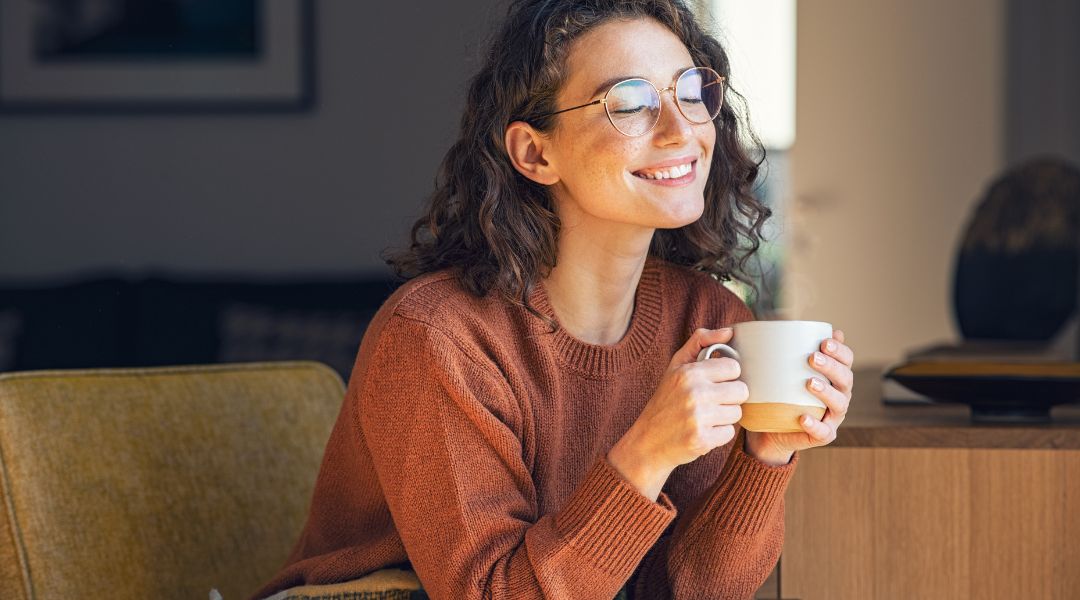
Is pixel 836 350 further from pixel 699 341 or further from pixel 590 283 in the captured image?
pixel 590 283

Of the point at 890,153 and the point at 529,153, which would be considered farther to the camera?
the point at 890,153

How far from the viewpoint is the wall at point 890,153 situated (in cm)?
411

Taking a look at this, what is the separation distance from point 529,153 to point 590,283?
6.0 inches

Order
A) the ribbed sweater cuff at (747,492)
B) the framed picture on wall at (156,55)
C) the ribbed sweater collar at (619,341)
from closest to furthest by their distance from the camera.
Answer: the ribbed sweater cuff at (747,492)
the ribbed sweater collar at (619,341)
the framed picture on wall at (156,55)

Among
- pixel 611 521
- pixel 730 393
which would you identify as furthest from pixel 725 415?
pixel 611 521

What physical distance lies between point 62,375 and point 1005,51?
3547 millimetres

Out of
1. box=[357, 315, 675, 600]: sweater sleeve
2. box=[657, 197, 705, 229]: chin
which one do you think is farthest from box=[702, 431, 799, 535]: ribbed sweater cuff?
box=[657, 197, 705, 229]: chin

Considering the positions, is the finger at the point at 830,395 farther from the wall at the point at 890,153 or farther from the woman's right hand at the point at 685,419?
the wall at the point at 890,153

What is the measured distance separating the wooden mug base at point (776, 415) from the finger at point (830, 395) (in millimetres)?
10

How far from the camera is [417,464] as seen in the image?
3.71ft

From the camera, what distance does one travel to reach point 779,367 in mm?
1029

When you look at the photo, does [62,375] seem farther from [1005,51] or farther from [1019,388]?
[1005,51]

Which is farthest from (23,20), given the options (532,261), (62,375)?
(532,261)

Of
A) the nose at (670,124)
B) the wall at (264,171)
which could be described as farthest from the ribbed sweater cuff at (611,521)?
the wall at (264,171)
